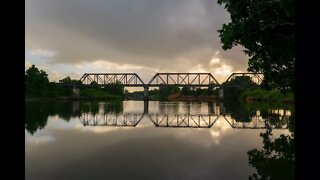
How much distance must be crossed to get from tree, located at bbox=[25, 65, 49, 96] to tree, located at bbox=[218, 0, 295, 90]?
3806 inches

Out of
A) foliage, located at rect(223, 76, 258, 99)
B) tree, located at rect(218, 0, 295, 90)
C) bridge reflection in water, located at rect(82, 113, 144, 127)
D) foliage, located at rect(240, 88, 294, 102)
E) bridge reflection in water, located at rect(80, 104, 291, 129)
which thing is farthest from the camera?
foliage, located at rect(223, 76, 258, 99)

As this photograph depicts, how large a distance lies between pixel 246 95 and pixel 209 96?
42.3 metres

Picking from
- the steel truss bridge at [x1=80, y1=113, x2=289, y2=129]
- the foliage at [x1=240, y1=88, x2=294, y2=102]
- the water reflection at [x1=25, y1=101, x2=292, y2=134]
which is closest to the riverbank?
the foliage at [x1=240, y1=88, x2=294, y2=102]

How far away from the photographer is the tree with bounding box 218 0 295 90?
20.6m

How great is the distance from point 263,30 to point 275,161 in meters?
9.58

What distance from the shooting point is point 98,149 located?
60.4ft

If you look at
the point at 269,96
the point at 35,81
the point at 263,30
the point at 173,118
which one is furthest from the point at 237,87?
the point at 263,30

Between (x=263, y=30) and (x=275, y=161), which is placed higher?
(x=263, y=30)

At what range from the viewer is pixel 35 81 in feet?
368

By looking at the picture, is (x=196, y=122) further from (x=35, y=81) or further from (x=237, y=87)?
(x=237, y=87)

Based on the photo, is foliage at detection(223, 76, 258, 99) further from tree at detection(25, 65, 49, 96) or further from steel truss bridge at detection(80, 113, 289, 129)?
steel truss bridge at detection(80, 113, 289, 129)

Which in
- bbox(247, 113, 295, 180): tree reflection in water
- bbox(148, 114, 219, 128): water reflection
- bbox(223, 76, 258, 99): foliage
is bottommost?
bbox(148, 114, 219, 128): water reflection

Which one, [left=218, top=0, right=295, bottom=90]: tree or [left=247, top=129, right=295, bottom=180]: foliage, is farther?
[left=218, top=0, right=295, bottom=90]: tree
